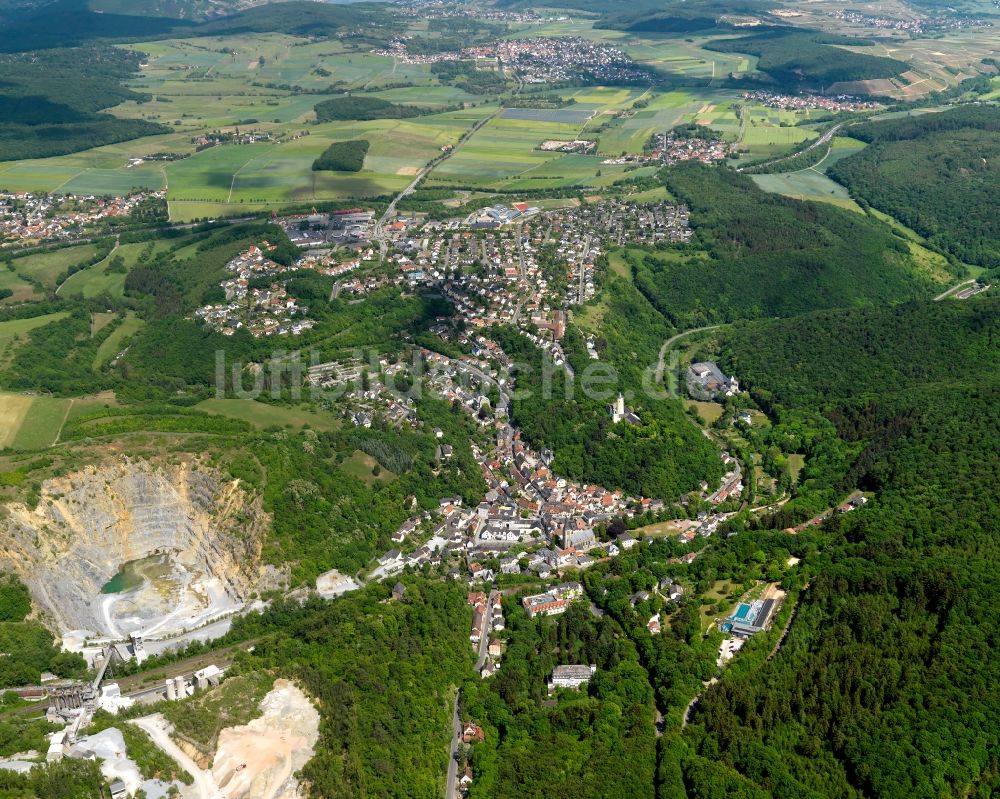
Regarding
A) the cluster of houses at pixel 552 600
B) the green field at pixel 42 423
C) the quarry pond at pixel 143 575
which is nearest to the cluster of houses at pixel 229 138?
the green field at pixel 42 423

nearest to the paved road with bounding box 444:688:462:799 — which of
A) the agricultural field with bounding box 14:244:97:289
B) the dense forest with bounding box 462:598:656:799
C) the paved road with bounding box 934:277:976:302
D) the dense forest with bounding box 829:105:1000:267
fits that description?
the dense forest with bounding box 462:598:656:799

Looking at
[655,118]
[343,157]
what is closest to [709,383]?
[343,157]

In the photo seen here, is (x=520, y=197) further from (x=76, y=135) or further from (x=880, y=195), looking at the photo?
(x=76, y=135)

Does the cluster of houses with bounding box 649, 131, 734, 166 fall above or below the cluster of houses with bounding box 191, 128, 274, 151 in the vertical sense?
above

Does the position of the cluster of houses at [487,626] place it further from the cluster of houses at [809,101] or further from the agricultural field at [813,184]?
the cluster of houses at [809,101]

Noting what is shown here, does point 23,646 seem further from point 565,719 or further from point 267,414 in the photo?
point 565,719

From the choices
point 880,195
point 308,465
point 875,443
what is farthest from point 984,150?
point 308,465

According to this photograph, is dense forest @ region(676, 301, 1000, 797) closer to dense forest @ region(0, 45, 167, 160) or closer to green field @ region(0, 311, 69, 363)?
green field @ region(0, 311, 69, 363)
